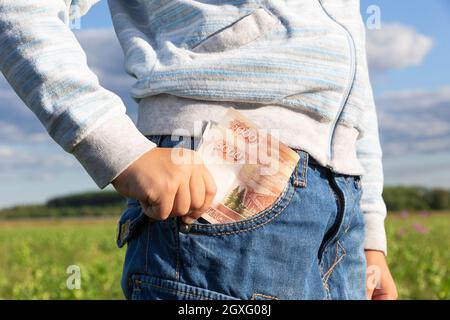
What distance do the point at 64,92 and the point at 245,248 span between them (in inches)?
23.1

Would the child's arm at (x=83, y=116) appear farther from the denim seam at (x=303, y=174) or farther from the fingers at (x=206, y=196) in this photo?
the denim seam at (x=303, y=174)

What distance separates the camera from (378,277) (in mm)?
2230

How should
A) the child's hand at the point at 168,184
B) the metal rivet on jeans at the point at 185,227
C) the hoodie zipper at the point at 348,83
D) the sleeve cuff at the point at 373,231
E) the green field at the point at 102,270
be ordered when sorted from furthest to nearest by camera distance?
1. the green field at the point at 102,270
2. the sleeve cuff at the point at 373,231
3. the hoodie zipper at the point at 348,83
4. the metal rivet on jeans at the point at 185,227
5. the child's hand at the point at 168,184

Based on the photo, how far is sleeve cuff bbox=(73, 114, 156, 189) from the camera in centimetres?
141

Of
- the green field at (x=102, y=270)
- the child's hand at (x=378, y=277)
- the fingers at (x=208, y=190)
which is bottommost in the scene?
the green field at (x=102, y=270)

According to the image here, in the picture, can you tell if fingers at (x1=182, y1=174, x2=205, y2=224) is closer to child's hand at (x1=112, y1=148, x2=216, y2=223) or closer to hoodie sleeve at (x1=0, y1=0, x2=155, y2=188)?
child's hand at (x1=112, y1=148, x2=216, y2=223)

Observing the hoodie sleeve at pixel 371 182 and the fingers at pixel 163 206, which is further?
the hoodie sleeve at pixel 371 182

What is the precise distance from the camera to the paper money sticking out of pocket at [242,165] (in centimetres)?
153

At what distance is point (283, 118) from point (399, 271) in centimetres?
543

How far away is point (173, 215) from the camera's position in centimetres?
145

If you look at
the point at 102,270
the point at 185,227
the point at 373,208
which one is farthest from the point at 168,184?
the point at 102,270

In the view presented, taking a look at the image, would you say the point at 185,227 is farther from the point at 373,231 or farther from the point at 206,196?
the point at 373,231

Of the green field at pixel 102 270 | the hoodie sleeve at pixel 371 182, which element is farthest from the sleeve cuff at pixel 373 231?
the green field at pixel 102 270
